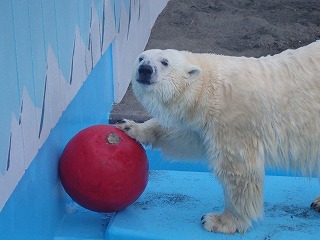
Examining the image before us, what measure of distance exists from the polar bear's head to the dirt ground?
134 inches

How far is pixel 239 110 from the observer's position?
3.16 m

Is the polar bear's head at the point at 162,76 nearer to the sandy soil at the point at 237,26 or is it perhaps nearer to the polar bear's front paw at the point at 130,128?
the polar bear's front paw at the point at 130,128

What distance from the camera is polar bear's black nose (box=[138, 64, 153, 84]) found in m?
3.05

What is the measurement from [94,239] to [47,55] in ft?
3.05

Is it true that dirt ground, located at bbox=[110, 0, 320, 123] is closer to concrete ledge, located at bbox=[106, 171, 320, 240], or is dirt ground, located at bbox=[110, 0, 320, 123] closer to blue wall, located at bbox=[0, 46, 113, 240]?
blue wall, located at bbox=[0, 46, 113, 240]

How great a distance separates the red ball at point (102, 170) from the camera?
10.5ft

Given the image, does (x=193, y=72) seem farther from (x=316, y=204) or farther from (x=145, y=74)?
(x=316, y=204)

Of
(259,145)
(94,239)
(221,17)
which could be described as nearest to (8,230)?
(94,239)

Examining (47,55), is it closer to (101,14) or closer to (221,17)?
(101,14)

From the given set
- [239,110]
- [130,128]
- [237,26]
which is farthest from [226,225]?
[237,26]

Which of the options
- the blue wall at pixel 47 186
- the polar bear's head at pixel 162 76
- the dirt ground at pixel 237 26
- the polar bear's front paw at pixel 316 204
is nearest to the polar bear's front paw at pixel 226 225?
the polar bear's front paw at pixel 316 204

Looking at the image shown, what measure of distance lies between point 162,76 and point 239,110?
40 cm

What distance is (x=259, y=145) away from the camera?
10.6 feet

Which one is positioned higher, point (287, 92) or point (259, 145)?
point (287, 92)
